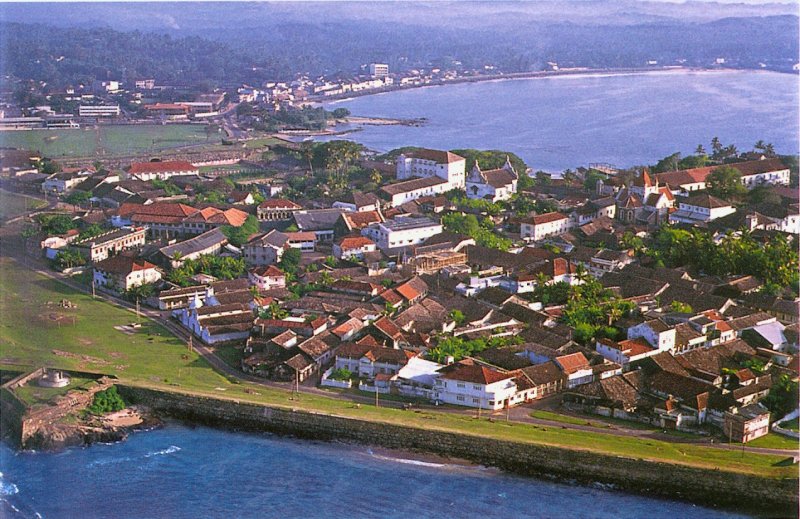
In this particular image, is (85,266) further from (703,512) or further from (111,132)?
(111,132)

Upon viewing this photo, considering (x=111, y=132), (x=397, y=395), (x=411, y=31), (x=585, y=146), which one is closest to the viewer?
(x=397, y=395)

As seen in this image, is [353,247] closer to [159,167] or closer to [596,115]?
[159,167]

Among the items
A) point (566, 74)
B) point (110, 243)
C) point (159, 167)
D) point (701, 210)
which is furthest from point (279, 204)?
point (566, 74)

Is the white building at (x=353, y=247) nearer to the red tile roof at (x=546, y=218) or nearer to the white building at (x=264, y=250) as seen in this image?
the white building at (x=264, y=250)

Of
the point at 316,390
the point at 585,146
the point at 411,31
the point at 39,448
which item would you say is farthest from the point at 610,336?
the point at 411,31

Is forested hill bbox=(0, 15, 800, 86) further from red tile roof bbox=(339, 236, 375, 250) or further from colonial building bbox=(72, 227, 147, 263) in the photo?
red tile roof bbox=(339, 236, 375, 250)

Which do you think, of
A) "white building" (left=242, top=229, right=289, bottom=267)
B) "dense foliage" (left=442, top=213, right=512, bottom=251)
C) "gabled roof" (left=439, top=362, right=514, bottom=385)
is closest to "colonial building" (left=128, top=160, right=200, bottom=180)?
"white building" (left=242, top=229, right=289, bottom=267)
